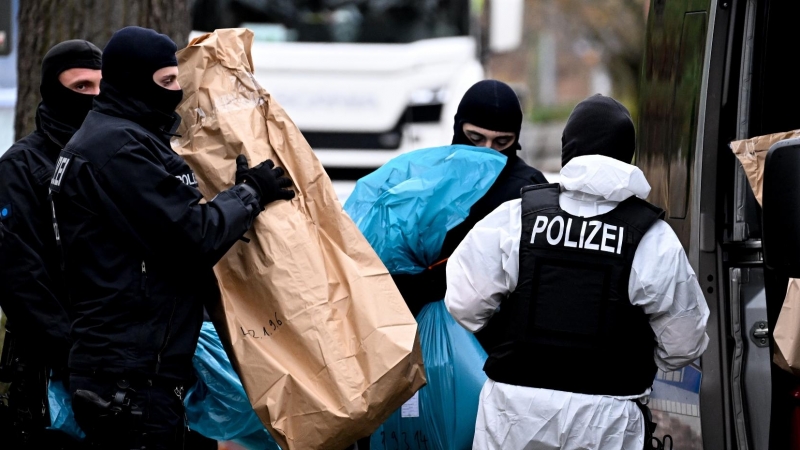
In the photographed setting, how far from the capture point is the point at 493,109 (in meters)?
4.15

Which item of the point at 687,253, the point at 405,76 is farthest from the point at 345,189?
the point at 687,253

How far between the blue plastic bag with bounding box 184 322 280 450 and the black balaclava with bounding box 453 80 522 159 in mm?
1247

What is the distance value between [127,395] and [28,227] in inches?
33.9

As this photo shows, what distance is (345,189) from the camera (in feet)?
29.9

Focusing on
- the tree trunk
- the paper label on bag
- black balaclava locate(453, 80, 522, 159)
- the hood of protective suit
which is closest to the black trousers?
the paper label on bag

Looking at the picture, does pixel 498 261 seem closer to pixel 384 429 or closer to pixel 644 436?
pixel 644 436

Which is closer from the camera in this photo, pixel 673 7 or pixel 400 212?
pixel 673 7

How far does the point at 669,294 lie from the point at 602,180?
349 millimetres

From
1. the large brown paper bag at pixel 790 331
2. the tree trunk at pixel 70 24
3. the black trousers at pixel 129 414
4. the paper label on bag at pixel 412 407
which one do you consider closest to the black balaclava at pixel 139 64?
the black trousers at pixel 129 414

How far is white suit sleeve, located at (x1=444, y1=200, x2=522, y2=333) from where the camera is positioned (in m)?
3.22

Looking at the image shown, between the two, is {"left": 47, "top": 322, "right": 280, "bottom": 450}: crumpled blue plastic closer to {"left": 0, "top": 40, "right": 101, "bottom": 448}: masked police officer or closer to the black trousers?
{"left": 0, "top": 40, "right": 101, "bottom": 448}: masked police officer

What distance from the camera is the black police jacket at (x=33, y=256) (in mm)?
3793

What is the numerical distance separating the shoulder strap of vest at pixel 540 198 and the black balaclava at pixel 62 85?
1659mm

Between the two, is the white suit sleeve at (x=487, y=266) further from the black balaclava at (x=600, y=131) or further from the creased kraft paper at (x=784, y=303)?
the creased kraft paper at (x=784, y=303)
